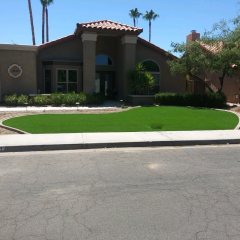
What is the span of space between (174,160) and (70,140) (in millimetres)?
3453

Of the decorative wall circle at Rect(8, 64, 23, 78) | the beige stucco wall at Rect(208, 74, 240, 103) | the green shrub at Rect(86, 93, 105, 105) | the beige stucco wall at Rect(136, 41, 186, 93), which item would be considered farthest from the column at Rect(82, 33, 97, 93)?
the beige stucco wall at Rect(208, 74, 240, 103)

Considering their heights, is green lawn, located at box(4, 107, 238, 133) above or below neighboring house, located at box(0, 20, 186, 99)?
below

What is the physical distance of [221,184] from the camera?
7.05 metres

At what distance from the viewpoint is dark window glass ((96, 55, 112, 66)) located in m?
29.4

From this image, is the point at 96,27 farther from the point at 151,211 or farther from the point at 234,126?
the point at 151,211

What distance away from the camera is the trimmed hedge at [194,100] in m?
23.9

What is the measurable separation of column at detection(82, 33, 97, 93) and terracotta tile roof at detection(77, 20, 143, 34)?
1.87ft

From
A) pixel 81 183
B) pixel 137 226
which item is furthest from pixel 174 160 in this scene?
pixel 137 226

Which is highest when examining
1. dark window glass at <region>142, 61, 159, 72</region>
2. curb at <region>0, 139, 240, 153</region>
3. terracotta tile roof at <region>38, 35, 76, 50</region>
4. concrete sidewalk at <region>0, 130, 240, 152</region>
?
terracotta tile roof at <region>38, 35, 76, 50</region>

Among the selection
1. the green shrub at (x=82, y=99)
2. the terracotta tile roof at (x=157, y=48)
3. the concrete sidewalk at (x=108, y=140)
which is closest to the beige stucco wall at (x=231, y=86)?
the terracotta tile roof at (x=157, y=48)

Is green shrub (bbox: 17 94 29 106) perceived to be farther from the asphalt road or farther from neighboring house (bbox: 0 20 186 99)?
the asphalt road

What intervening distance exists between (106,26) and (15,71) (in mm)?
6516

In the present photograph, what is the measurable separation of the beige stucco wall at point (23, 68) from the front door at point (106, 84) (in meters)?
5.25

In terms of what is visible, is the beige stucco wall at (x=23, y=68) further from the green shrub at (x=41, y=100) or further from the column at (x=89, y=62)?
the column at (x=89, y=62)
